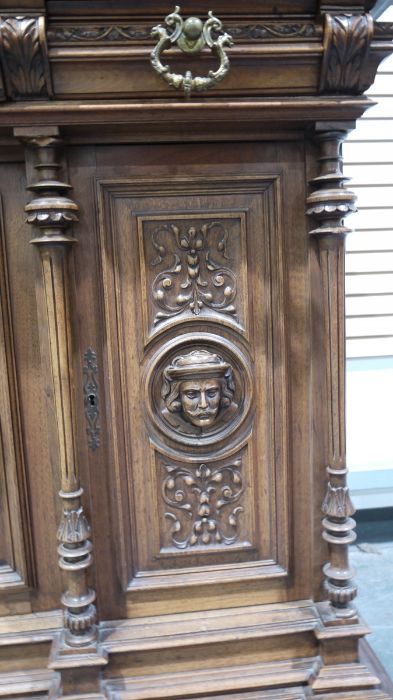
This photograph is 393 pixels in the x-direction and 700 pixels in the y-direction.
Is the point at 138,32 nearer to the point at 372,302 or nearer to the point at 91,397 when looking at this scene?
the point at 91,397

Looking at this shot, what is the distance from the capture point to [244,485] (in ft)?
3.87

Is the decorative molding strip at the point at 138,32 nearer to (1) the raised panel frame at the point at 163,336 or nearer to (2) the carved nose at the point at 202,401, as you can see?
(1) the raised panel frame at the point at 163,336

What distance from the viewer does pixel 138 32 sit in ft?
3.20

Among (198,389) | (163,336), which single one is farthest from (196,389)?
(163,336)

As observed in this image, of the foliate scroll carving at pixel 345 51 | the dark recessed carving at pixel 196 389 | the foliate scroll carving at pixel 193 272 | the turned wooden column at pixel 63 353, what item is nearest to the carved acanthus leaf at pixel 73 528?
the turned wooden column at pixel 63 353

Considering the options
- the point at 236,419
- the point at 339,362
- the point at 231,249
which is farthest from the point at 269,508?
the point at 231,249

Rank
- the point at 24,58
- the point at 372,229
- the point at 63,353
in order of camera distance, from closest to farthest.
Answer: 1. the point at 24,58
2. the point at 63,353
3. the point at 372,229

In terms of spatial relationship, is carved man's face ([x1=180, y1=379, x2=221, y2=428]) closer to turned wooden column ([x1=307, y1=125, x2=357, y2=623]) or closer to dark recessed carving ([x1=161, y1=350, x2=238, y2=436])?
dark recessed carving ([x1=161, y1=350, x2=238, y2=436])

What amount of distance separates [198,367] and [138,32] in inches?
23.7

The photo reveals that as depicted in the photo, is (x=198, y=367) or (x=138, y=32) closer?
(x=138, y=32)

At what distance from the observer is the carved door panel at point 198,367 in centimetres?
109

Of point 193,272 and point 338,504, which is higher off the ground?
point 193,272

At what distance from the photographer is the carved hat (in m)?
1.11

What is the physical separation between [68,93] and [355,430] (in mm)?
1513
